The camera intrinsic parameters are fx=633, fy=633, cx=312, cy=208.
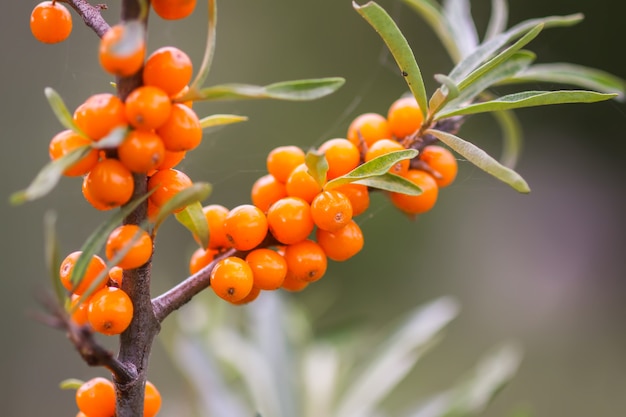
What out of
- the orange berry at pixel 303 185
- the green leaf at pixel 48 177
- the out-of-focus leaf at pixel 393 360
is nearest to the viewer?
the green leaf at pixel 48 177

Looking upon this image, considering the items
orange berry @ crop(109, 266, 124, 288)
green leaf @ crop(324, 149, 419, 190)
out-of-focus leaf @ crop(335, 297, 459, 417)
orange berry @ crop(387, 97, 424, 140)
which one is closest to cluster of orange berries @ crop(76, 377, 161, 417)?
orange berry @ crop(109, 266, 124, 288)

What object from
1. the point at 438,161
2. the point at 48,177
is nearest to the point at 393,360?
the point at 438,161

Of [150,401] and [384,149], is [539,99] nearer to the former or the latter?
[384,149]

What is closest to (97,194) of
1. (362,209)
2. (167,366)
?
(362,209)

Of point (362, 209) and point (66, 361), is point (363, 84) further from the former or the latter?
point (362, 209)

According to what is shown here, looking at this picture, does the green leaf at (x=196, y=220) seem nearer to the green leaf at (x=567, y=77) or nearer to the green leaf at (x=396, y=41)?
the green leaf at (x=396, y=41)

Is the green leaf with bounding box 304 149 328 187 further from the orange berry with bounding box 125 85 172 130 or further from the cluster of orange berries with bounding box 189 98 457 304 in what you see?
the orange berry with bounding box 125 85 172 130

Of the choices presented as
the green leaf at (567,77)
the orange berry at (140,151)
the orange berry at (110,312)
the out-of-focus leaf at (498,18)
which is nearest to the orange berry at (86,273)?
the orange berry at (110,312)
